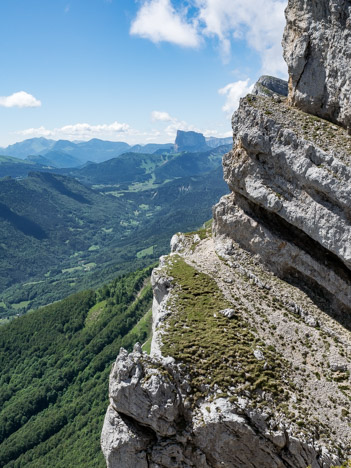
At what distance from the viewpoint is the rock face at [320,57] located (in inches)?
1630

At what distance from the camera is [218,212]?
176 feet

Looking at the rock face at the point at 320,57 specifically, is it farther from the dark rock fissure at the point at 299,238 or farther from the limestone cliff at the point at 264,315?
the dark rock fissure at the point at 299,238

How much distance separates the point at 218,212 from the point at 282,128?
16085mm

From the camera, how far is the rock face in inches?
1630

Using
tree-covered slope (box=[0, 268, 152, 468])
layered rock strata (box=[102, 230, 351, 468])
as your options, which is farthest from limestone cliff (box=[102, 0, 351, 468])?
tree-covered slope (box=[0, 268, 152, 468])

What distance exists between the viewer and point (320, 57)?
44.8m

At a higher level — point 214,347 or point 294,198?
point 294,198

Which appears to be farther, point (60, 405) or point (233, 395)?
point (60, 405)

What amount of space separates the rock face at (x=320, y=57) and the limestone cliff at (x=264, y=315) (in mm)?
202

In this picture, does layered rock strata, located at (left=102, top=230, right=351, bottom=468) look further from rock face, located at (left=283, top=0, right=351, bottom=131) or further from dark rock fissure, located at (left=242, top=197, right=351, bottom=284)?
rock face, located at (left=283, top=0, right=351, bottom=131)

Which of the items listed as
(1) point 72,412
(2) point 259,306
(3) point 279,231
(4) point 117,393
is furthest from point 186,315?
(1) point 72,412

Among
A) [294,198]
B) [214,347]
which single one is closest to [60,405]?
[214,347]

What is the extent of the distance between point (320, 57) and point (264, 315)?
35669mm

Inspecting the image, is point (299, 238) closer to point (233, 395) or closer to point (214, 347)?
point (214, 347)
